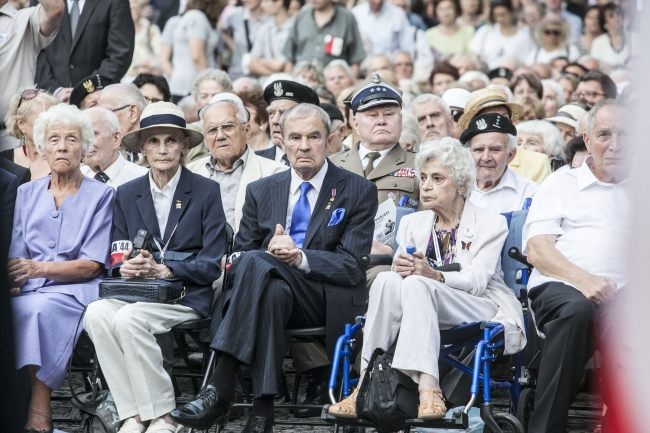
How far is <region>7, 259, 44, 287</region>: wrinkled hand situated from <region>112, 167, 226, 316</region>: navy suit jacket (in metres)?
0.52

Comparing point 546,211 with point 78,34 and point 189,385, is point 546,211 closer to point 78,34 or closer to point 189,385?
point 189,385

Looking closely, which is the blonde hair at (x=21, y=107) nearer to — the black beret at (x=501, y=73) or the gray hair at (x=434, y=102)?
the gray hair at (x=434, y=102)

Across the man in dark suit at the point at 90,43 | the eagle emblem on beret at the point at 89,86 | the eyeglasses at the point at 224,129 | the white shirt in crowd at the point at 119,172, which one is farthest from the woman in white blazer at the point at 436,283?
the man in dark suit at the point at 90,43

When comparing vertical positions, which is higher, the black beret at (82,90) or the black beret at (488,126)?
the black beret at (82,90)

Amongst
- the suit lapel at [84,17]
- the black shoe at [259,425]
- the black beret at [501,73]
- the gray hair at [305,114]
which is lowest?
the black shoe at [259,425]

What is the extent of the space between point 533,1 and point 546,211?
11.5m

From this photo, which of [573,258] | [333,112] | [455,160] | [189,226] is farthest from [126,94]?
[573,258]

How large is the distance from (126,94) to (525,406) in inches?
180

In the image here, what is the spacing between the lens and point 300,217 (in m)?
7.88

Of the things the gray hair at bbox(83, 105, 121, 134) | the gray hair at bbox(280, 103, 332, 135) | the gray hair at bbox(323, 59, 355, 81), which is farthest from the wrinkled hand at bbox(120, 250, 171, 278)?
the gray hair at bbox(323, 59, 355, 81)

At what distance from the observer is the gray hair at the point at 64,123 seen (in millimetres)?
8180

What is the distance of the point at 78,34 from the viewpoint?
464 inches

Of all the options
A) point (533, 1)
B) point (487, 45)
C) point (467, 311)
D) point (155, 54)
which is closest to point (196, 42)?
point (155, 54)

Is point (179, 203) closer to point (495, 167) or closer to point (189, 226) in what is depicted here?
point (189, 226)
